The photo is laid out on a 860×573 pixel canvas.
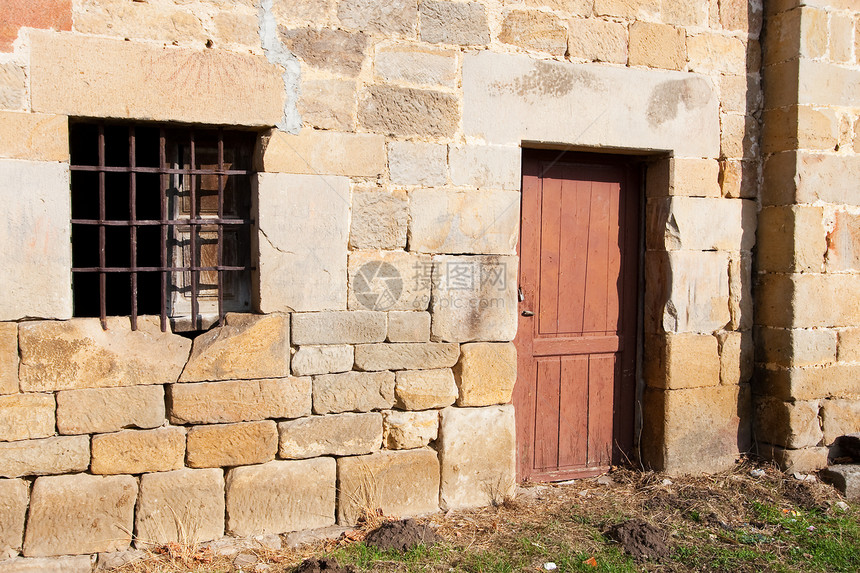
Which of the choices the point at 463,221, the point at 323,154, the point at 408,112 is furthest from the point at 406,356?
the point at 408,112

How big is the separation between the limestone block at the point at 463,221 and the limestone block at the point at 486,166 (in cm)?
5

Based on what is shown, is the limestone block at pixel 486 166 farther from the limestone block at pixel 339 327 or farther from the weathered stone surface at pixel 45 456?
the weathered stone surface at pixel 45 456

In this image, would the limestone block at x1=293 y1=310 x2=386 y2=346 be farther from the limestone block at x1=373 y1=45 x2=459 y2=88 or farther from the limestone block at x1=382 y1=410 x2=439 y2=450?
the limestone block at x1=373 y1=45 x2=459 y2=88

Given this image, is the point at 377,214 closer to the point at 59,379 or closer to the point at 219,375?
the point at 219,375

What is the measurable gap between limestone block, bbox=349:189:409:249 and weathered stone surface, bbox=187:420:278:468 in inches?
40.9

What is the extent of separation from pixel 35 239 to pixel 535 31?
2.74 metres

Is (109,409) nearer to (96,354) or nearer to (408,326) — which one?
(96,354)

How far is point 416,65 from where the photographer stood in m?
3.62

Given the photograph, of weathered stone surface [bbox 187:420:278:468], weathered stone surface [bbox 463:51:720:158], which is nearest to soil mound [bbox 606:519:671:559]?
weathered stone surface [bbox 187:420:278:468]

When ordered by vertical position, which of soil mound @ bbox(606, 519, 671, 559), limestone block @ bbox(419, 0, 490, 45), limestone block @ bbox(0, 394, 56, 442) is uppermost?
limestone block @ bbox(419, 0, 490, 45)

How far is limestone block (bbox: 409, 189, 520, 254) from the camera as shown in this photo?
366 cm

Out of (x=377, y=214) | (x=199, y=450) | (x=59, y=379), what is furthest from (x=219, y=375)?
(x=377, y=214)

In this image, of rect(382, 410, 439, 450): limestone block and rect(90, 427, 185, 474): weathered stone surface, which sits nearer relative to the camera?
rect(90, 427, 185, 474): weathered stone surface

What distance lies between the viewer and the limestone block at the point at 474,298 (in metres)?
3.71
